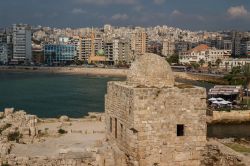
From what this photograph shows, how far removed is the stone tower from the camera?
27.2 feet

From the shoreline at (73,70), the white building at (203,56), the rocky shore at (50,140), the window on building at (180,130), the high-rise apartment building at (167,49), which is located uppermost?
the high-rise apartment building at (167,49)

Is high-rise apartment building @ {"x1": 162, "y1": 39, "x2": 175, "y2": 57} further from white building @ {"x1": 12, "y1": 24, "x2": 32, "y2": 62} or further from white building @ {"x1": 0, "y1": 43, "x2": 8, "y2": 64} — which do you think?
white building @ {"x1": 0, "y1": 43, "x2": 8, "y2": 64}

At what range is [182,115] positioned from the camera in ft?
28.1

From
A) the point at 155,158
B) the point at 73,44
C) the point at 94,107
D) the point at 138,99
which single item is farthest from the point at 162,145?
the point at 73,44

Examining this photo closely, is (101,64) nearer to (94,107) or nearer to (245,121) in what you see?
(94,107)

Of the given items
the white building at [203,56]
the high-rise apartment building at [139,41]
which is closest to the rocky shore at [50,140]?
the white building at [203,56]

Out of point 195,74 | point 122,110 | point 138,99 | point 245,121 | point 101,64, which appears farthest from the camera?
point 101,64

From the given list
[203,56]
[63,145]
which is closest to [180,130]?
[63,145]

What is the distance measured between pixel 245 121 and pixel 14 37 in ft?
453

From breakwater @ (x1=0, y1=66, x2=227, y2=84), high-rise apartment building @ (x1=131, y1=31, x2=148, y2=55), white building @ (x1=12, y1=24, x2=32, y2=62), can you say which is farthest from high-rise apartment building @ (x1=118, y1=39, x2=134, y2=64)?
white building @ (x1=12, y1=24, x2=32, y2=62)

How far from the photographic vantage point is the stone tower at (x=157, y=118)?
8.28 m

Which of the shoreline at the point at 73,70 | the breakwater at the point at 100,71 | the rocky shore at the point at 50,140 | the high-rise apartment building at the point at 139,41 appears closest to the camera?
the rocky shore at the point at 50,140

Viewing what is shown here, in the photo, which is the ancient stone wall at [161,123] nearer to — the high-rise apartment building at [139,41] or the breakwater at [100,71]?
the breakwater at [100,71]

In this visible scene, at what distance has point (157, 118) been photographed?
8.37 meters
